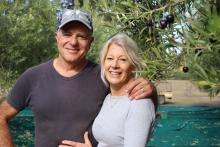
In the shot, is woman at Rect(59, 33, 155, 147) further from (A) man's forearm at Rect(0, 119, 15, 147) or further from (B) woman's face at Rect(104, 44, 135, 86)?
(A) man's forearm at Rect(0, 119, 15, 147)

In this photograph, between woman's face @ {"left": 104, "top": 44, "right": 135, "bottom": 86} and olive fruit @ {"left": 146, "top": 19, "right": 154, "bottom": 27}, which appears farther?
olive fruit @ {"left": 146, "top": 19, "right": 154, "bottom": 27}

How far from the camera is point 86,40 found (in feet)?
9.74

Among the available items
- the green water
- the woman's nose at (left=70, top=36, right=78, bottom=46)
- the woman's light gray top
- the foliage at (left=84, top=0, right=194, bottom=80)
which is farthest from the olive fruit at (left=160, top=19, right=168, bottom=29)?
the green water

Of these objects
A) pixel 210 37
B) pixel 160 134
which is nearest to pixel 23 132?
pixel 160 134

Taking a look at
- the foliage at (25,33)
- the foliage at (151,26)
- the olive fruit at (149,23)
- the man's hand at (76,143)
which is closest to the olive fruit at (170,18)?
the foliage at (151,26)

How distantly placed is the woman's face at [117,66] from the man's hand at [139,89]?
0.20ft

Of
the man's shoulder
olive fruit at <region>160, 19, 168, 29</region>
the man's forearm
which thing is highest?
olive fruit at <region>160, 19, 168, 29</region>

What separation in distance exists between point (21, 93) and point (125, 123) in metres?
1.00

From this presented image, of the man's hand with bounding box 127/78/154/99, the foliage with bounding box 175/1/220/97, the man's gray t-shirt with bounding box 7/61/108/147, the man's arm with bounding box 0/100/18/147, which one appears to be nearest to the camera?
the foliage with bounding box 175/1/220/97

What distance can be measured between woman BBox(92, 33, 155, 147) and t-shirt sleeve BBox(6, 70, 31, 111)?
63cm

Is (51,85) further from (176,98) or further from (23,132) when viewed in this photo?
(176,98)

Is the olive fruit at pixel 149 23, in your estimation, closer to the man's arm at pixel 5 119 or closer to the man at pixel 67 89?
the man at pixel 67 89

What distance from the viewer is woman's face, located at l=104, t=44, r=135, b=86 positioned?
250cm

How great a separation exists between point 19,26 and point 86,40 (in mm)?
16321
